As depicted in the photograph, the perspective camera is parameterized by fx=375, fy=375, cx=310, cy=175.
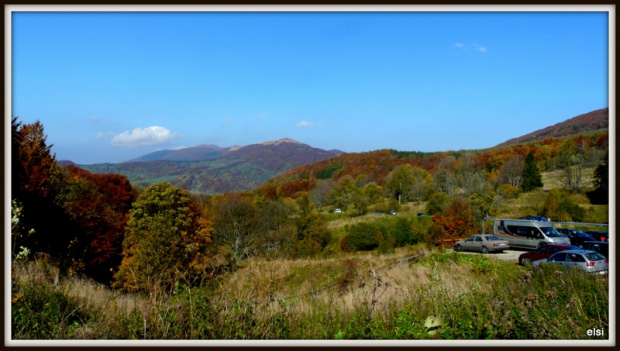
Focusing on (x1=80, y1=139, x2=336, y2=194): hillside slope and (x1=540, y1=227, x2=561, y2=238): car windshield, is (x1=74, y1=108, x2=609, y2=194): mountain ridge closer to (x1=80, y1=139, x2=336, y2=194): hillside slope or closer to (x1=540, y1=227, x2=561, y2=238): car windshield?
(x1=80, y1=139, x2=336, y2=194): hillside slope

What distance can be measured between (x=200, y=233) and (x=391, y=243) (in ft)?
74.4

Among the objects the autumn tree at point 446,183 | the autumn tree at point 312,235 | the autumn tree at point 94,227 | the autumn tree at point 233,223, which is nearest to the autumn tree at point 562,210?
the autumn tree at point 446,183

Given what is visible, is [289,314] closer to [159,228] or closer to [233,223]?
[159,228]

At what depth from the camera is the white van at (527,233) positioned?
2272 cm

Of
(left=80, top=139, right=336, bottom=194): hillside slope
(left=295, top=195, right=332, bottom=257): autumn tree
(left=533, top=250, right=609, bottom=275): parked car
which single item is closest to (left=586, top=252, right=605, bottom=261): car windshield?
(left=533, top=250, right=609, bottom=275): parked car

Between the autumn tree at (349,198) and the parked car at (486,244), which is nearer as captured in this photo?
the parked car at (486,244)

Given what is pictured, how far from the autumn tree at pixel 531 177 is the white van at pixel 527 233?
99.3 ft

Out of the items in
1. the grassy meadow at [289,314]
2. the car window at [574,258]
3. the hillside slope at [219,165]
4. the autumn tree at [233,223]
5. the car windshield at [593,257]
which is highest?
the hillside slope at [219,165]

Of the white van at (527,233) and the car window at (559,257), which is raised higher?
the car window at (559,257)

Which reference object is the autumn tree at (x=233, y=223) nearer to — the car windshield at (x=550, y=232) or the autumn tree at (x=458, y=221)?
the autumn tree at (x=458, y=221)

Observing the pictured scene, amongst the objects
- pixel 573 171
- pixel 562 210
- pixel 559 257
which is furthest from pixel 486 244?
pixel 573 171

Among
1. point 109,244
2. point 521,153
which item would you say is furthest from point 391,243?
point 521,153

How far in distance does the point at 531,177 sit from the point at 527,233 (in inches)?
1308

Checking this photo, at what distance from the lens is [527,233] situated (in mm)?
24359
